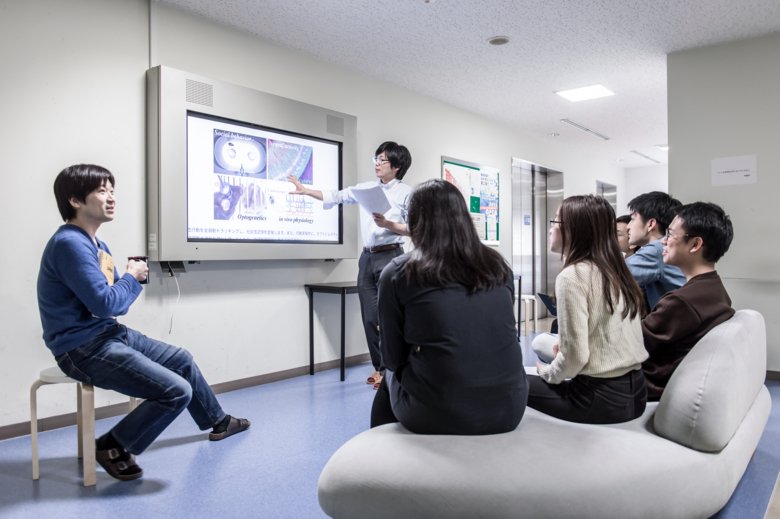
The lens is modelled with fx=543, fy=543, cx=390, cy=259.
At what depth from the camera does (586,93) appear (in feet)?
16.1

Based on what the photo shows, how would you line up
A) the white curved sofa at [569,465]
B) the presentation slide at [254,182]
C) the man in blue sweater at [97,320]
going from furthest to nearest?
the presentation slide at [254,182] < the man in blue sweater at [97,320] < the white curved sofa at [569,465]

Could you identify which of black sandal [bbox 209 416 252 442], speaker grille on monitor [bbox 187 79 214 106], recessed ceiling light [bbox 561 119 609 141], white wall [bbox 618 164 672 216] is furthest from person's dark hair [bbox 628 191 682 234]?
white wall [bbox 618 164 672 216]

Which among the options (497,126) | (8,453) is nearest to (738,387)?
(8,453)

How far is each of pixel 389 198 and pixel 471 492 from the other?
96.2 inches

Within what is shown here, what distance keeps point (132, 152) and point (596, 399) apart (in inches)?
103

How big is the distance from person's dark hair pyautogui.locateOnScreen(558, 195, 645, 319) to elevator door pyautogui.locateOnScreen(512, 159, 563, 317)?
4.83 m

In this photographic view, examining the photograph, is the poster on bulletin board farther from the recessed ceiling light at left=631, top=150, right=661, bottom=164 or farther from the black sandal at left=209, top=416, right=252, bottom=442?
the black sandal at left=209, top=416, right=252, bottom=442

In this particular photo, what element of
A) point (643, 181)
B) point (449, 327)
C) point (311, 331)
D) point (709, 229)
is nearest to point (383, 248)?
point (311, 331)

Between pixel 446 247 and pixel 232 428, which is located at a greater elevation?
pixel 446 247

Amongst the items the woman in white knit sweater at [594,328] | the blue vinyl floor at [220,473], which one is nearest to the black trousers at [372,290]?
the blue vinyl floor at [220,473]

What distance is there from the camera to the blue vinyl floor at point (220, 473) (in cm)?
184

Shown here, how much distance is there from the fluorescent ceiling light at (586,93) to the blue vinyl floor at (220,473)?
9.65ft

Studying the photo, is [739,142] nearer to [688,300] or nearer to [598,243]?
[688,300]

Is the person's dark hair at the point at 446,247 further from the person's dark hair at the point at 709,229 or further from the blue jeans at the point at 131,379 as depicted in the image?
the blue jeans at the point at 131,379
